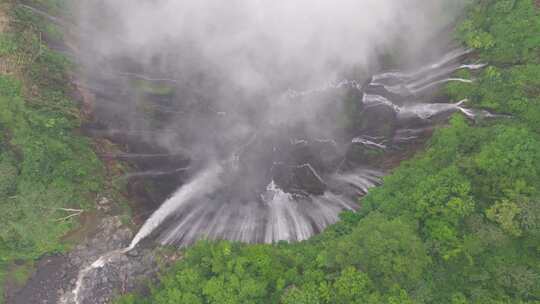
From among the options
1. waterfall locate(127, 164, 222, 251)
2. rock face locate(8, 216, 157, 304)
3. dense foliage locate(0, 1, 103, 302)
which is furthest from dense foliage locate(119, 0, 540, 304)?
dense foliage locate(0, 1, 103, 302)

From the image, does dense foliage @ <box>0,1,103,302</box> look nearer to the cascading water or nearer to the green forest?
the green forest

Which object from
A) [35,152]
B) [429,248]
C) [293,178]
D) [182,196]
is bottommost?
[429,248]

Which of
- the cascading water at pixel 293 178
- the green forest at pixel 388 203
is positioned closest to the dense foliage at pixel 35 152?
the green forest at pixel 388 203

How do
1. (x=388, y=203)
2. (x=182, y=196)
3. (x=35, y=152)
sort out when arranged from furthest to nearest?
(x=182, y=196), (x=35, y=152), (x=388, y=203)

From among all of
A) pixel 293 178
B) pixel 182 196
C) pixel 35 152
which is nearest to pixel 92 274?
pixel 182 196

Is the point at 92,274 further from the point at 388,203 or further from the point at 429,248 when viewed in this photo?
the point at 429,248
